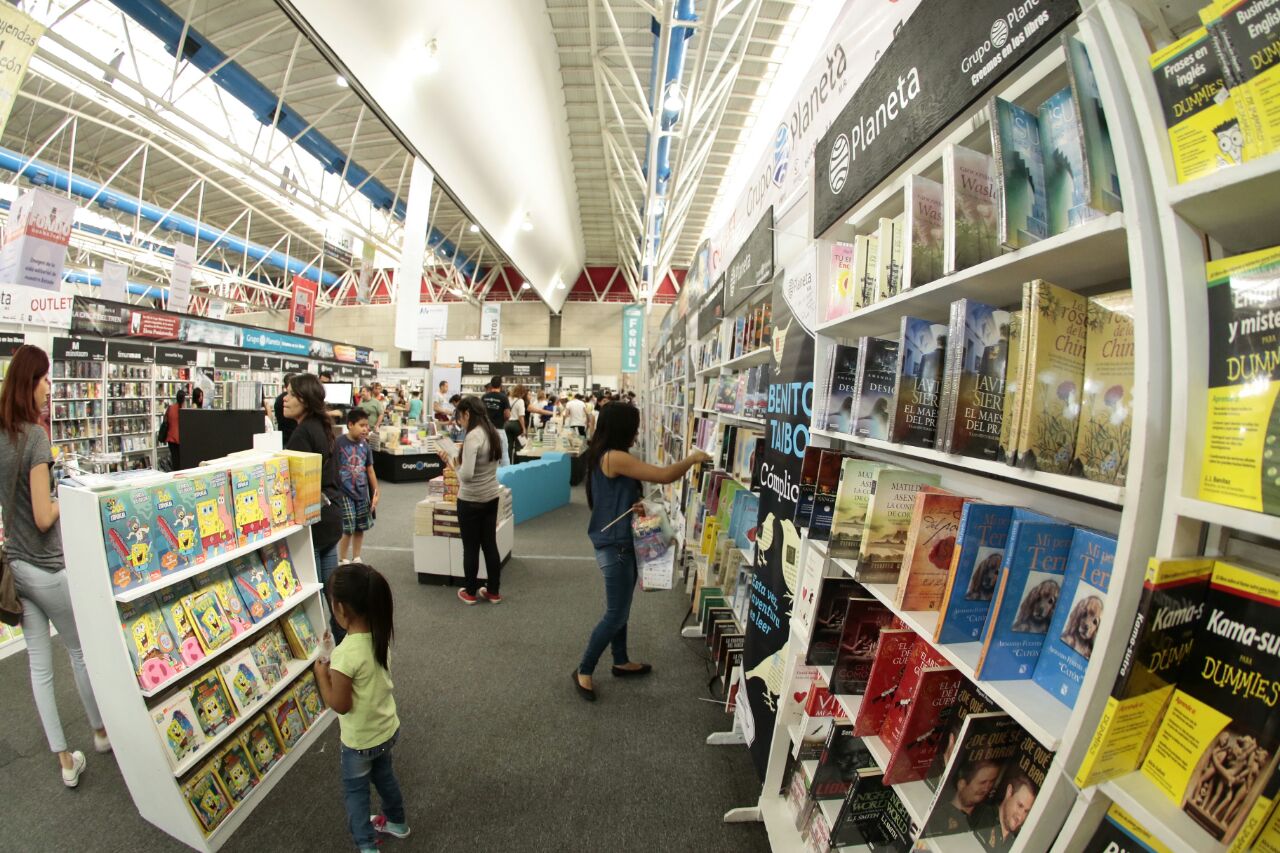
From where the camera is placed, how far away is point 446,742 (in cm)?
253

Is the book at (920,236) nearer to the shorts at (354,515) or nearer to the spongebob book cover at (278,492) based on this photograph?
the spongebob book cover at (278,492)

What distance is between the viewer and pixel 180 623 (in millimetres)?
1939

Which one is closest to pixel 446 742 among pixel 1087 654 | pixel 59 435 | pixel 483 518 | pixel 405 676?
pixel 405 676

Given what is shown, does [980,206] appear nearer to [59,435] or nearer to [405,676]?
[405,676]

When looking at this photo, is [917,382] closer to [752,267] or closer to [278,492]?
[752,267]

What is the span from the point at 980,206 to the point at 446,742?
3064 mm

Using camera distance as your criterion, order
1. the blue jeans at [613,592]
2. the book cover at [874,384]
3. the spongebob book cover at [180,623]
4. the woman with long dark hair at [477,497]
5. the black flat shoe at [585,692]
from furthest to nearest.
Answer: the woman with long dark hair at [477,497] < the black flat shoe at [585,692] < the blue jeans at [613,592] < the spongebob book cover at [180,623] < the book cover at [874,384]

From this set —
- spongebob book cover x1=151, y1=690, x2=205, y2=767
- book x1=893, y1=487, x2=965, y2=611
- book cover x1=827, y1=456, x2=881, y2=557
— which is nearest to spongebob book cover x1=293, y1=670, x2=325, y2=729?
spongebob book cover x1=151, y1=690, x2=205, y2=767

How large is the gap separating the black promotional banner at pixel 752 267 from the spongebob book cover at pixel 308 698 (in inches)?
116

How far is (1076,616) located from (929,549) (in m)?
0.30

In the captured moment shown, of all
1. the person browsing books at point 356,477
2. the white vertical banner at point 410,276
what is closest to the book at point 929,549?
the person browsing books at point 356,477

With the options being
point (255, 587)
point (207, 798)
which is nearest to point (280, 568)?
point (255, 587)

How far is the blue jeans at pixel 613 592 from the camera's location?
278cm

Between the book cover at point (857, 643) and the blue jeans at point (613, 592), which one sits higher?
the book cover at point (857, 643)
